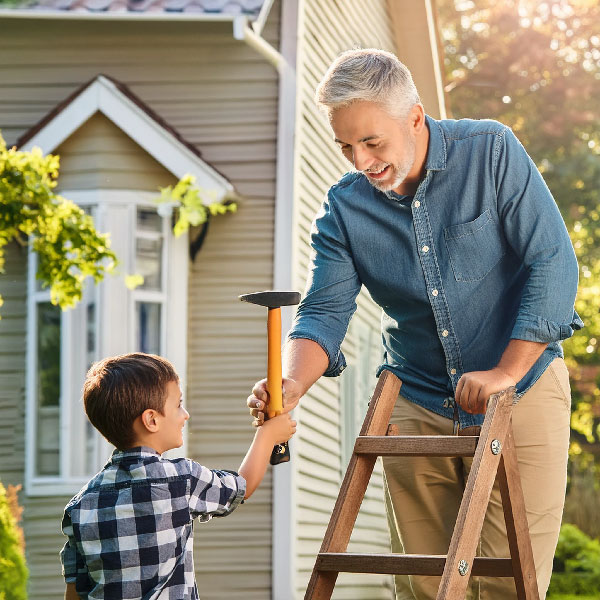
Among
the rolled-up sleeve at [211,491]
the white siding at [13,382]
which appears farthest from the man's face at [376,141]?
the white siding at [13,382]

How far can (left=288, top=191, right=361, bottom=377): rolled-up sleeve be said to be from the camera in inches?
166

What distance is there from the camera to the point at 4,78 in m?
9.34

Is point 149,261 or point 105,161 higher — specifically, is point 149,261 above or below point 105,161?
below

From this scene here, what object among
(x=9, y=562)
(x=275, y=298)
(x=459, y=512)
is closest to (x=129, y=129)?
(x=9, y=562)

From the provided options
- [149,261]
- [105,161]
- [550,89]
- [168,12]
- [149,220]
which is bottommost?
[149,261]

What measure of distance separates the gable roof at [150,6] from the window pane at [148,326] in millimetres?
2104

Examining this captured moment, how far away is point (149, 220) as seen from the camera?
9.09 meters

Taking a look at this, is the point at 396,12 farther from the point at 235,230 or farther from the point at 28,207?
the point at 28,207

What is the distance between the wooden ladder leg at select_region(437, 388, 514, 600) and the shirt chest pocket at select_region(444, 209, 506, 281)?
463 millimetres

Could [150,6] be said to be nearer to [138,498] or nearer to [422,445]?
[422,445]

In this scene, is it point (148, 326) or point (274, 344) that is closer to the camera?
point (274, 344)

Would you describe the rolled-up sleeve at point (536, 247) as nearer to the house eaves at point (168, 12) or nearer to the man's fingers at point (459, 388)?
the man's fingers at point (459, 388)

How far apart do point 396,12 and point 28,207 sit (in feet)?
24.1

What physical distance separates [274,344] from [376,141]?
694 millimetres
